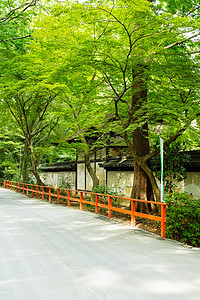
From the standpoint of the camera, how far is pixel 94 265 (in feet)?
19.7

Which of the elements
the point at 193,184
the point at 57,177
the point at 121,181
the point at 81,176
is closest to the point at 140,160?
the point at 193,184

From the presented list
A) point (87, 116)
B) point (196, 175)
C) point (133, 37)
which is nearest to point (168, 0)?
point (133, 37)

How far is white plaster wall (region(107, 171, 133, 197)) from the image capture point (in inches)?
705

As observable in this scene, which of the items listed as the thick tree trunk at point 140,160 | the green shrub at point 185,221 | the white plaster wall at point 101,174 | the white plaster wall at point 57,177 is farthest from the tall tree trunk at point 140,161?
the white plaster wall at point 57,177

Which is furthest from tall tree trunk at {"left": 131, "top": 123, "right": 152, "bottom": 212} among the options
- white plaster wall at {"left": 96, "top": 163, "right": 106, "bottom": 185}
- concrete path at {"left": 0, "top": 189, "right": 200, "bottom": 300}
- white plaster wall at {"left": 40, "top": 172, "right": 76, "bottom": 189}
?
A: white plaster wall at {"left": 40, "top": 172, "right": 76, "bottom": 189}

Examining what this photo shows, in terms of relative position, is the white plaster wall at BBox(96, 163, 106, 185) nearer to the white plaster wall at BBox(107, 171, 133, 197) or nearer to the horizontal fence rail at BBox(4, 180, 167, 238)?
the white plaster wall at BBox(107, 171, 133, 197)

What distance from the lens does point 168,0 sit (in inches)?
483

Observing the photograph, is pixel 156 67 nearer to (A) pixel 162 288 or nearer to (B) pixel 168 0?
(B) pixel 168 0

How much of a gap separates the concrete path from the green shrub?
1.35 feet

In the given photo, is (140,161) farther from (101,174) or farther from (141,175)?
(101,174)

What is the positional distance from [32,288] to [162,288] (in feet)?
6.74

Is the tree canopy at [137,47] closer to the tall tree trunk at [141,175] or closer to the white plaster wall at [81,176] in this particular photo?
the tall tree trunk at [141,175]

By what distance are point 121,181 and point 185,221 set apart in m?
10.5

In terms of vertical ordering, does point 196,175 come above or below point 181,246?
above
